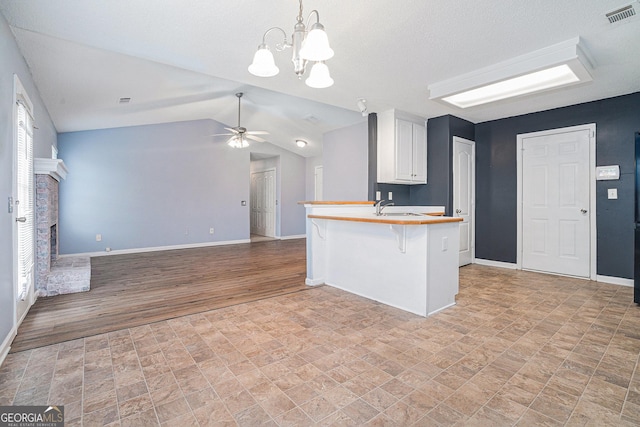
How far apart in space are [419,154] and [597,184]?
2348 millimetres

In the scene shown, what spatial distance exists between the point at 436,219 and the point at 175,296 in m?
3.00

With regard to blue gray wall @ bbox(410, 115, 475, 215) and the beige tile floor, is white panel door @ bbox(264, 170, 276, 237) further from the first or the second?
the beige tile floor

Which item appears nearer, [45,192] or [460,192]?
[45,192]

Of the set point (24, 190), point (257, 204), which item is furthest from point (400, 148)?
point (257, 204)

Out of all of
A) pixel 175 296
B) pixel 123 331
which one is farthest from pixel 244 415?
pixel 175 296

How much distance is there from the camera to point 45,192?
11.7 ft

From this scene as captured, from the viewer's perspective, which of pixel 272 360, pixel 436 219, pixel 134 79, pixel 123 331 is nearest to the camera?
pixel 272 360

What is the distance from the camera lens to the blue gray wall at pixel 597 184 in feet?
12.9

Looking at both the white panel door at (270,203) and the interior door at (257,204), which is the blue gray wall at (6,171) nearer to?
the white panel door at (270,203)

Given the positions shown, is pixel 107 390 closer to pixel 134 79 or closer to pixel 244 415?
pixel 244 415

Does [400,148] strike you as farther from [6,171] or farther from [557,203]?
[6,171]

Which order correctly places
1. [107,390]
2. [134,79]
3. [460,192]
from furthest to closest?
[460,192] → [134,79] → [107,390]

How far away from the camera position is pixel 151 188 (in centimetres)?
687

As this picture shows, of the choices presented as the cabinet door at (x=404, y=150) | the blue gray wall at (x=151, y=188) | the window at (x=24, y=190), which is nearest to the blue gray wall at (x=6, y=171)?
the window at (x=24, y=190)
